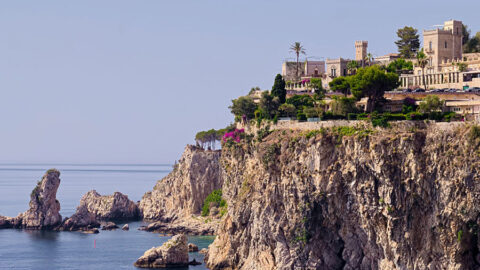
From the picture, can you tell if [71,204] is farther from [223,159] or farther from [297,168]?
[297,168]

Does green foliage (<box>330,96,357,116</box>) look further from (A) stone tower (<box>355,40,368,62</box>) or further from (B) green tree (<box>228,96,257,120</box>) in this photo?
(A) stone tower (<box>355,40,368,62</box>)

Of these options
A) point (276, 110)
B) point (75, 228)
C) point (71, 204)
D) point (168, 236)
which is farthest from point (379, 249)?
point (71, 204)

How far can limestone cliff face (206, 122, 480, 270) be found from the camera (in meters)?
77.8

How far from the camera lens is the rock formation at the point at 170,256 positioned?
10350 cm

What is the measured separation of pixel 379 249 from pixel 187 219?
195 ft

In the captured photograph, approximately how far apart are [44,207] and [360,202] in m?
71.3

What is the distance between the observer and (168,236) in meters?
132

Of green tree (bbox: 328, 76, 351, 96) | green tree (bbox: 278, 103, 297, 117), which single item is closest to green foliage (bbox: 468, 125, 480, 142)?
green tree (bbox: 328, 76, 351, 96)

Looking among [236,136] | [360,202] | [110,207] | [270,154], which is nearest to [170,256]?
[236,136]

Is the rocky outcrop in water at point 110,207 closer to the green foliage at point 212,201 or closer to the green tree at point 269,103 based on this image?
the green foliage at point 212,201

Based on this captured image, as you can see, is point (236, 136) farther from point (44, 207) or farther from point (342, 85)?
point (44, 207)

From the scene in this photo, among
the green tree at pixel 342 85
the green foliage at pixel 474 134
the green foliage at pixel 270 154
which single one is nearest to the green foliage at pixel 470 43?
the green tree at pixel 342 85

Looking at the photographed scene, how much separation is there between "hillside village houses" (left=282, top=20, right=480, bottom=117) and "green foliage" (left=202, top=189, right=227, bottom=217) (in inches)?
752

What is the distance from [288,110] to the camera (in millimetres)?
104875
